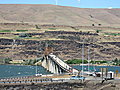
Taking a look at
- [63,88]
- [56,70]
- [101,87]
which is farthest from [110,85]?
[56,70]

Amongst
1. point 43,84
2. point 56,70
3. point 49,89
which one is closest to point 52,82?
point 43,84

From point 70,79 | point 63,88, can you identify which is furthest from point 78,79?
point 63,88

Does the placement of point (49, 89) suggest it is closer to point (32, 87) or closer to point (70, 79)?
point (32, 87)

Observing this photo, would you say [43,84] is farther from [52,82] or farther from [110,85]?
[110,85]

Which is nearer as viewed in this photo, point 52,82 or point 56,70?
point 52,82

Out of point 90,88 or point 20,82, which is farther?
point 20,82

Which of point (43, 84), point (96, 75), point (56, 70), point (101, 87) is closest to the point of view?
point (101, 87)

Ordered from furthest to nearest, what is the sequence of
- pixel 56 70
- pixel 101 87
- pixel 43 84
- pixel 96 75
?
pixel 56 70 < pixel 96 75 < pixel 43 84 < pixel 101 87
